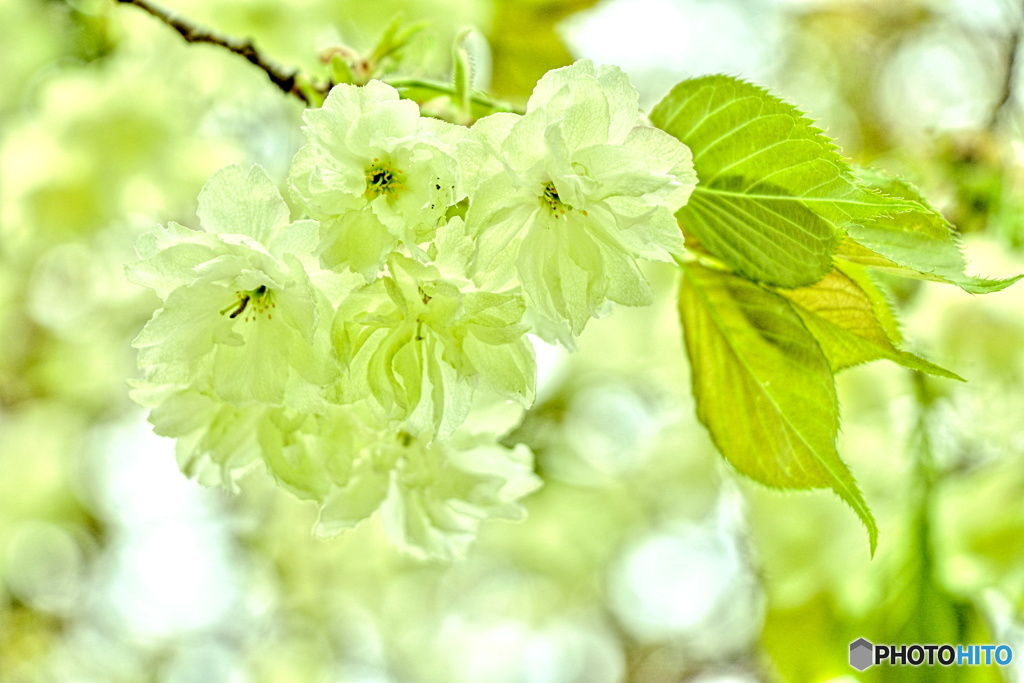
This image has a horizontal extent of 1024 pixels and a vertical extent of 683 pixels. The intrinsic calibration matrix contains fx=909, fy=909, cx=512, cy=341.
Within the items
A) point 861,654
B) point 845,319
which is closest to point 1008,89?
point 861,654

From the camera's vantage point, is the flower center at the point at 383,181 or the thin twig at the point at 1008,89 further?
the thin twig at the point at 1008,89

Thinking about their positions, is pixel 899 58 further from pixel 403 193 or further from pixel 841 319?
pixel 403 193

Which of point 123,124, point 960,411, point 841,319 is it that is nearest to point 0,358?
point 123,124

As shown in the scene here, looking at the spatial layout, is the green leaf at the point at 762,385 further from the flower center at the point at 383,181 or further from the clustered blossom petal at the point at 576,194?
the flower center at the point at 383,181

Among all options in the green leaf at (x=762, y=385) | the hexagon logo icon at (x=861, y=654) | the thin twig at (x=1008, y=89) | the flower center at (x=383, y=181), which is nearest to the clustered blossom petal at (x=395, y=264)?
the flower center at (x=383, y=181)

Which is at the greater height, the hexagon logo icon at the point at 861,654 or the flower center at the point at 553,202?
the flower center at the point at 553,202

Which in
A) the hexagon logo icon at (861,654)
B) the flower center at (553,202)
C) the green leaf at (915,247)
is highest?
the flower center at (553,202)

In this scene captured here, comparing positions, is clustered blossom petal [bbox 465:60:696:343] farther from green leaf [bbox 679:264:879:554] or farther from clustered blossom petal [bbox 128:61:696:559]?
green leaf [bbox 679:264:879:554]
